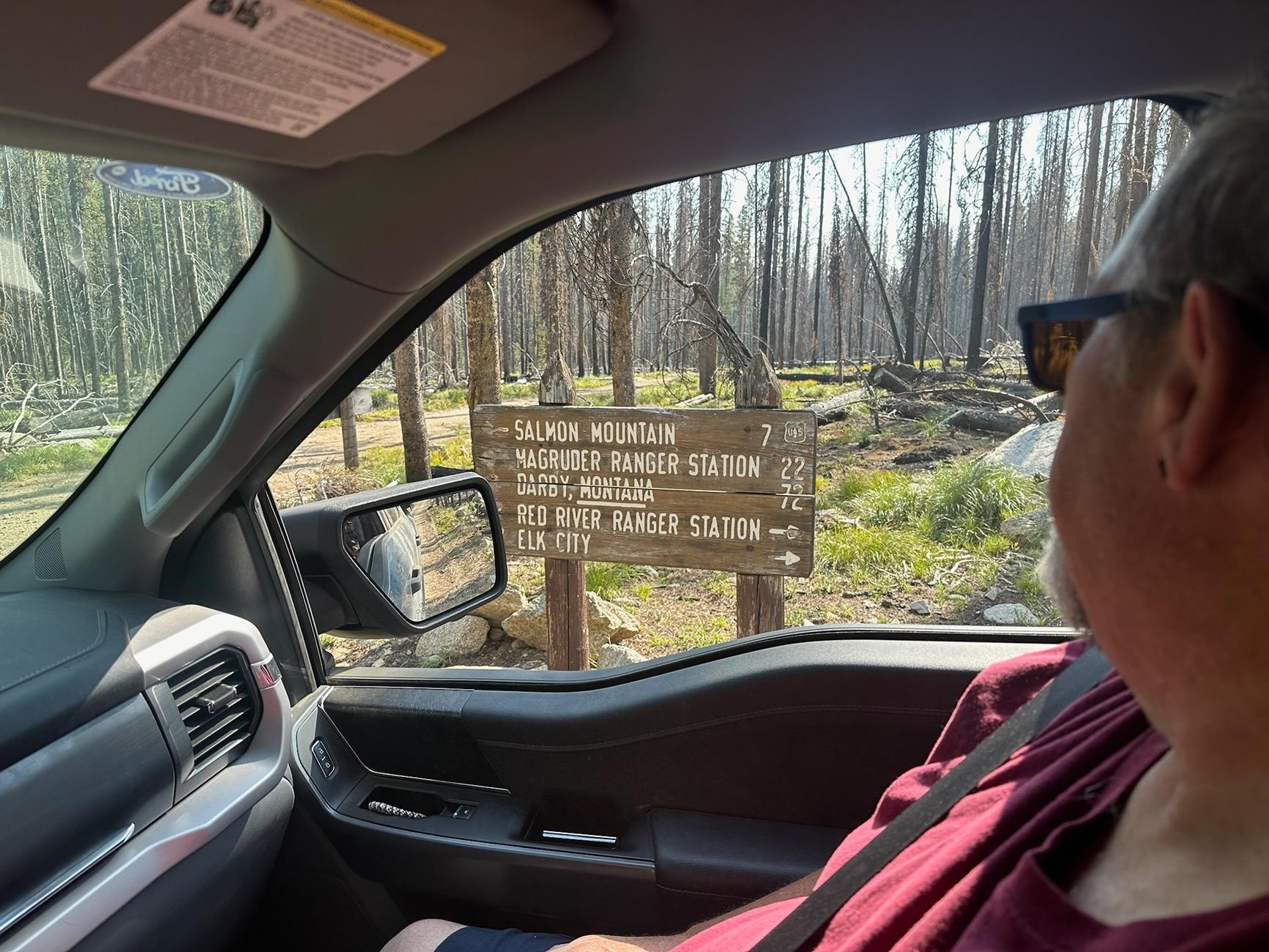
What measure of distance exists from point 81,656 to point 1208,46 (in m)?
2.27

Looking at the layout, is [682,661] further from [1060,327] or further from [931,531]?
[931,531]

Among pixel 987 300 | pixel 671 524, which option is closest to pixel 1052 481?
pixel 671 524

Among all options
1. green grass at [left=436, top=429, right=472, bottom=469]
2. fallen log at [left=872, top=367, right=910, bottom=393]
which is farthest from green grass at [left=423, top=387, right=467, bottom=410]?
fallen log at [left=872, top=367, right=910, bottom=393]

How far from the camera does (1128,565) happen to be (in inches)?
26.2

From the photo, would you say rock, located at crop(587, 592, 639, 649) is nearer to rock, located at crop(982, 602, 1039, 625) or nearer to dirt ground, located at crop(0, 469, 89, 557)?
rock, located at crop(982, 602, 1039, 625)

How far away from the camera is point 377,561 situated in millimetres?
2367

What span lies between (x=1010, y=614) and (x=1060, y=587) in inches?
154

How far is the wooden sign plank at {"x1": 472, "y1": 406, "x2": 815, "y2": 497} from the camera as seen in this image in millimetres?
3088

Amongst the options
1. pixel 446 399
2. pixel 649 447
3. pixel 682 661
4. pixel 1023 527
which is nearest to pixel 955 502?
pixel 1023 527

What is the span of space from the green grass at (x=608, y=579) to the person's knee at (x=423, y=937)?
4.21 metres

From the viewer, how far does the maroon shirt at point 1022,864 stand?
633 mm

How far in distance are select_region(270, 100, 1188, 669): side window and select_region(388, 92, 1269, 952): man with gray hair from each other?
1176mm

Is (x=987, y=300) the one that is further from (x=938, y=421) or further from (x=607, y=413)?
(x=607, y=413)

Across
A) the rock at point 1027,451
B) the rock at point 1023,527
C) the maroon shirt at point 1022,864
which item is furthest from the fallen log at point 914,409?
the maroon shirt at point 1022,864
